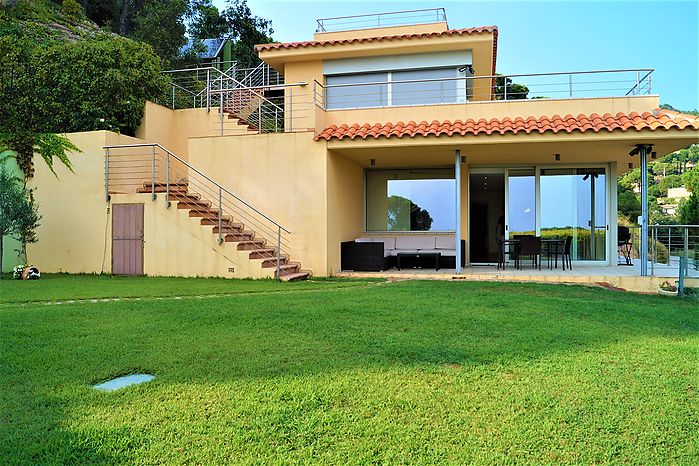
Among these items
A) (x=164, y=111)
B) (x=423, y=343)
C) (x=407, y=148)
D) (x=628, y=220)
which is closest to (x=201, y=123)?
(x=164, y=111)

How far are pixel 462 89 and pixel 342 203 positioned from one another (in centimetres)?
480

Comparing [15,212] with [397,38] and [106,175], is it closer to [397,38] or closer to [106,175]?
[106,175]

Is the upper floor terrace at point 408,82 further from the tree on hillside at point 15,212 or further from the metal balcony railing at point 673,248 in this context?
the tree on hillside at point 15,212

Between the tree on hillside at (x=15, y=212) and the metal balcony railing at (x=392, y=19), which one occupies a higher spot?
the metal balcony railing at (x=392, y=19)

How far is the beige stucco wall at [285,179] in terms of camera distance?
1266cm

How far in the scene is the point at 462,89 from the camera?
14.7 meters

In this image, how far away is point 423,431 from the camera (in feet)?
11.5

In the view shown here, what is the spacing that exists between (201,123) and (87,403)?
13.7m

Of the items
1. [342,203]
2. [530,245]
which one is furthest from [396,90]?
[530,245]

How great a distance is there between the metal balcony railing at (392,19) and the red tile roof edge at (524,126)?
621cm

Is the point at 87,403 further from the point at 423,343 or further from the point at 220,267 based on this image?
the point at 220,267

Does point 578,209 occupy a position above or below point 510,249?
above

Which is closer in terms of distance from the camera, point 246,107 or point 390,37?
point 390,37

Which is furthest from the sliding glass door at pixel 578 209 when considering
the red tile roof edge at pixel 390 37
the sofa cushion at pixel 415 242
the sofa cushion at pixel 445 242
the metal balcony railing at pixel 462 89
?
the red tile roof edge at pixel 390 37
